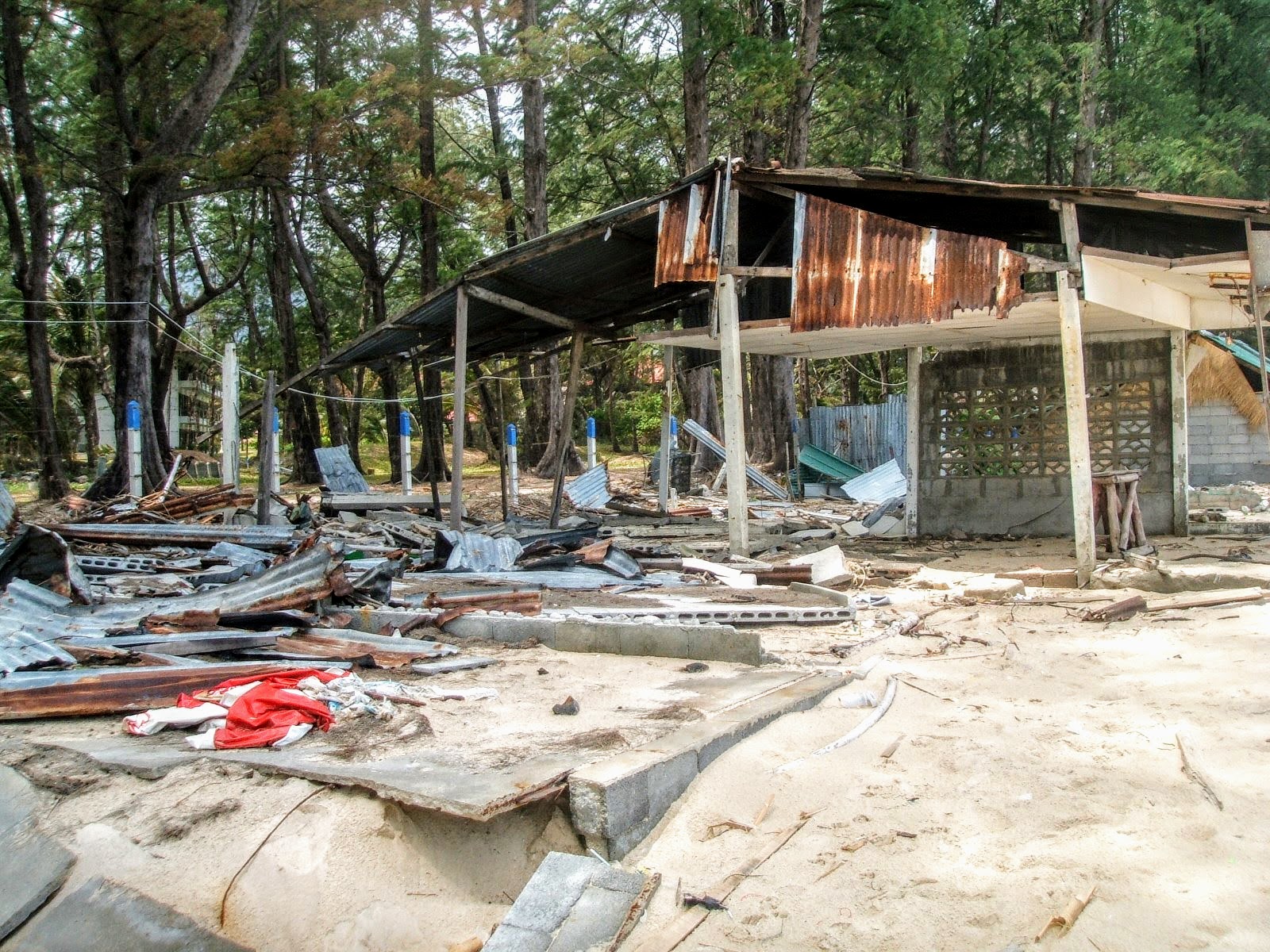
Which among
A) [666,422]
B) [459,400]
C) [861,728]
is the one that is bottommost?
[861,728]

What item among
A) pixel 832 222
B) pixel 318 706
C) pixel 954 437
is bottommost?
pixel 318 706

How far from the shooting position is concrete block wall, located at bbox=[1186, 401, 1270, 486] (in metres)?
19.1

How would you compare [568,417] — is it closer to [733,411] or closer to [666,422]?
[666,422]

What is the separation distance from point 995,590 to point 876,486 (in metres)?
10.6

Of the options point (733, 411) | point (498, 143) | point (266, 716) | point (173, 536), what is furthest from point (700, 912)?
point (498, 143)

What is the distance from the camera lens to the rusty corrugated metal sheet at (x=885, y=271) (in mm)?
9273

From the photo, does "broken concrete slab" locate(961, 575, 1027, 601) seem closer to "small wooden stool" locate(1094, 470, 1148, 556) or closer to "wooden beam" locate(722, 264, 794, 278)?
"small wooden stool" locate(1094, 470, 1148, 556)

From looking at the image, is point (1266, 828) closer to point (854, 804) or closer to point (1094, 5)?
point (854, 804)

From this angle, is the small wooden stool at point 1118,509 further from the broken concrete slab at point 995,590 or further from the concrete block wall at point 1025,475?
the broken concrete slab at point 995,590

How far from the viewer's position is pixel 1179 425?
11656 mm

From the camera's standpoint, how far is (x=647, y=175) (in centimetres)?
2659

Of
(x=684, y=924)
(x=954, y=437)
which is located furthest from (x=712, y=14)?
(x=684, y=924)

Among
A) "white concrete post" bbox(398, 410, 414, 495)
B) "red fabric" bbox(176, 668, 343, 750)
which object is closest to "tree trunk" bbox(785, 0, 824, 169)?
"white concrete post" bbox(398, 410, 414, 495)

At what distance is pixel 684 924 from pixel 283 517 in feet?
37.8
